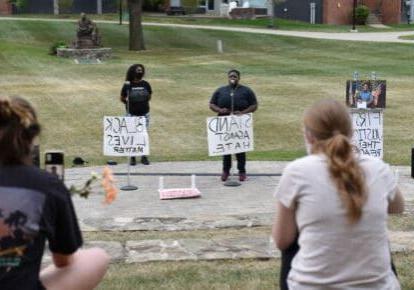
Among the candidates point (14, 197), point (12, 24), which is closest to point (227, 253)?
point (14, 197)

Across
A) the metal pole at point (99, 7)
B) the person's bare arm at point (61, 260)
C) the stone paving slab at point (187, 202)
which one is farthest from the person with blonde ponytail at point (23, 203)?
the metal pole at point (99, 7)

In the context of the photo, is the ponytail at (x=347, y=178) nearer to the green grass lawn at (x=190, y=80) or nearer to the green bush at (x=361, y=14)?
the green grass lawn at (x=190, y=80)

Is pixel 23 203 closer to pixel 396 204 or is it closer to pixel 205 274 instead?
pixel 396 204

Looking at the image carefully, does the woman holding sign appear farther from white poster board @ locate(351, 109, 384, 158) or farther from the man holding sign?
white poster board @ locate(351, 109, 384, 158)

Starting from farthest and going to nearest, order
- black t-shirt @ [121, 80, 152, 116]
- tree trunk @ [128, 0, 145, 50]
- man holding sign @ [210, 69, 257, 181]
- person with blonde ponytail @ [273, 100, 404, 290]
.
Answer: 1. tree trunk @ [128, 0, 145, 50]
2. black t-shirt @ [121, 80, 152, 116]
3. man holding sign @ [210, 69, 257, 181]
4. person with blonde ponytail @ [273, 100, 404, 290]

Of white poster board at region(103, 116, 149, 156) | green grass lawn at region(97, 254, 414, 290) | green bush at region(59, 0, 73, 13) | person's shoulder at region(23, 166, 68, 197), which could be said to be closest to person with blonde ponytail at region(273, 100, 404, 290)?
person's shoulder at region(23, 166, 68, 197)

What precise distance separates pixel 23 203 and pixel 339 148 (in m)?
1.40

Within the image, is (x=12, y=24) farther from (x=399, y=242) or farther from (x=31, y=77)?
(x=399, y=242)

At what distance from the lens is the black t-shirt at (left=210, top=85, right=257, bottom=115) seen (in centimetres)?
1188

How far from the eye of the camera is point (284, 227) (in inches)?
157

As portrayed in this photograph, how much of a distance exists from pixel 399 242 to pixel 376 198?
374 cm

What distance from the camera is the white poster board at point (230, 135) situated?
11938 mm

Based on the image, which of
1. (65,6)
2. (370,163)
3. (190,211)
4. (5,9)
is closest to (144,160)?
(190,211)

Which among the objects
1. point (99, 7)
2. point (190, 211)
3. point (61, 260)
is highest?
point (99, 7)
